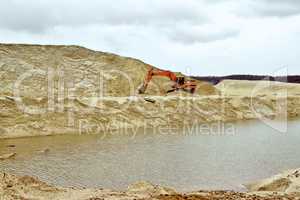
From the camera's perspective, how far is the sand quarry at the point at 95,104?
1148cm

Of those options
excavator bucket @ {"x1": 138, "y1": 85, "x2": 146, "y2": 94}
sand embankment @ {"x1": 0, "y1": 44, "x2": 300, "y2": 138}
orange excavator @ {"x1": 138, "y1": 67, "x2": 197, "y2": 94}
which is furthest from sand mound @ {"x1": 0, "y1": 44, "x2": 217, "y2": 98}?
orange excavator @ {"x1": 138, "y1": 67, "x2": 197, "y2": 94}

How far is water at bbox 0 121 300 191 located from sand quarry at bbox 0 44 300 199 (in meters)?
1.90

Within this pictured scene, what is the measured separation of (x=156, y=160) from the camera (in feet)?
59.1

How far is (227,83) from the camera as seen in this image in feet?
335

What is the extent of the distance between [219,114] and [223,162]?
24.6m

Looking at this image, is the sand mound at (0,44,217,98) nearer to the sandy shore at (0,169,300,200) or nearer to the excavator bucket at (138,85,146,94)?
the excavator bucket at (138,85,146,94)

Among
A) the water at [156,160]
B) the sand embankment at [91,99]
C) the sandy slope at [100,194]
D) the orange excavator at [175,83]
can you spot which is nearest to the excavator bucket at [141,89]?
the orange excavator at [175,83]

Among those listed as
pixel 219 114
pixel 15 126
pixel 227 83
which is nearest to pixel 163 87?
pixel 219 114

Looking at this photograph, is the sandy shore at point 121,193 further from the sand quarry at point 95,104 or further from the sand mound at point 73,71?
the sand mound at point 73,71

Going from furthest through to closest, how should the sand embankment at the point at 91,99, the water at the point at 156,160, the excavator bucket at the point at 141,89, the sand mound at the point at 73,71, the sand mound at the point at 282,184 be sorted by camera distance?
the excavator bucket at the point at 141,89 < the sand mound at the point at 73,71 < the sand embankment at the point at 91,99 < the water at the point at 156,160 < the sand mound at the point at 282,184

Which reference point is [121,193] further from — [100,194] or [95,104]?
[95,104]

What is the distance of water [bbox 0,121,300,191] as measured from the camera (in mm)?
14664

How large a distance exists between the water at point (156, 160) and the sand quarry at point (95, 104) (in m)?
1.90

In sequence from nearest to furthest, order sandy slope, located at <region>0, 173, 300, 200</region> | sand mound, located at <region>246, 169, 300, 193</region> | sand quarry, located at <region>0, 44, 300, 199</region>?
sandy slope, located at <region>0, 173, 300, 200</region> < sand quarry, located at <region>0, 44, 300, 199</region> < sand mound, located at <region>246, 169, 300, 193</region>
